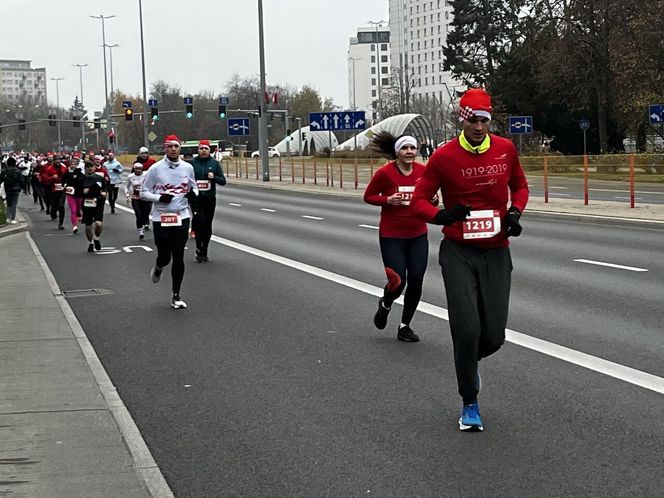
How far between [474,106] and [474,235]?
2.45 feet

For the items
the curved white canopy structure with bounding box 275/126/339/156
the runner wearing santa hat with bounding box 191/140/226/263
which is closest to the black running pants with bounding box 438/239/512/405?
the runner wearing santa hat with bounding box 191/140/226/263

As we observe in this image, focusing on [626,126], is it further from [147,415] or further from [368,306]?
[147,415]

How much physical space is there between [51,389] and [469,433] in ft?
10.2

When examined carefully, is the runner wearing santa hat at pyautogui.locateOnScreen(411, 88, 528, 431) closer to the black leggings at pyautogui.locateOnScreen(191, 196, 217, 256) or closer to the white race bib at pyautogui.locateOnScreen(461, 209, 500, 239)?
the white race bib at pyautogui.locateOnScreen(461, 209, 500, 239)

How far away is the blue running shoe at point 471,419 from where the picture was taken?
6488 millimetres

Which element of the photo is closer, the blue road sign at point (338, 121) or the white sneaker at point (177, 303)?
the white sneaker at point (177, 303)

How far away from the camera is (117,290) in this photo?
1427 cm

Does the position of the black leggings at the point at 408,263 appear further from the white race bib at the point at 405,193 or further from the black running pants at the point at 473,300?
the black running pants at the point at 473,300

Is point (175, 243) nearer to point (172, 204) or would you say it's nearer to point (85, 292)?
point (172, 204)

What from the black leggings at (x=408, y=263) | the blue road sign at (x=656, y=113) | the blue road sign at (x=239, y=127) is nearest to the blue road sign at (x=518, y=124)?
the blue road sign at (x=656, y=113)

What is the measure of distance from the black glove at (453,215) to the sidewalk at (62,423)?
6.96ft

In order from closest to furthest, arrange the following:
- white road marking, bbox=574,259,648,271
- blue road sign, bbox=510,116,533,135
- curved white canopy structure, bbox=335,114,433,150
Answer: white road marking, bbox=574,259,648,271
blue road sign, bbox=510,116,533,135
curved white canopy structure, bbox=335,114,433,150

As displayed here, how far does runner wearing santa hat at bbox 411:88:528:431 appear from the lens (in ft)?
21.1

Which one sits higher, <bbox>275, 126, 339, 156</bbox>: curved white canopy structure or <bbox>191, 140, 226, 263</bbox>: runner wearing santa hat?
<bbox>275, 126, 339, 156</bbox>: curved white canopy structure
